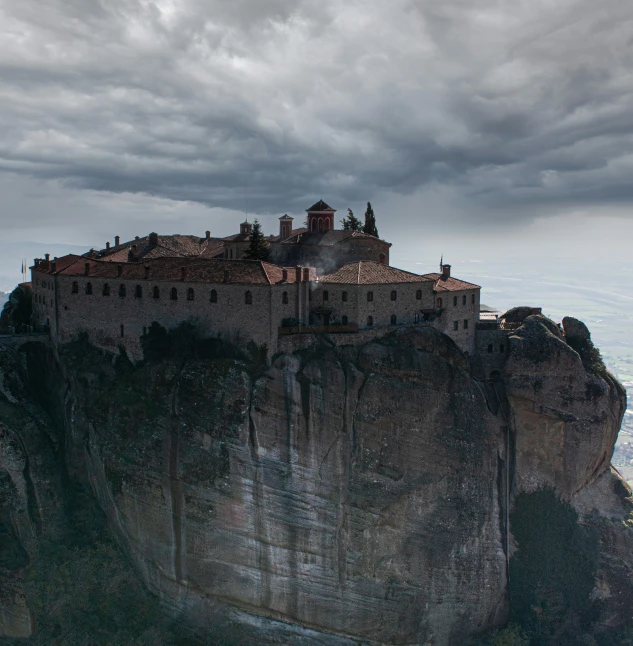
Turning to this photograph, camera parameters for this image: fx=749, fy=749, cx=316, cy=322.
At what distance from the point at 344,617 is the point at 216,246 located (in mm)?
25089

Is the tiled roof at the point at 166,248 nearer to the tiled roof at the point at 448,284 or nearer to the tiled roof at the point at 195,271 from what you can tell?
the tiled roof at the point at 195,271

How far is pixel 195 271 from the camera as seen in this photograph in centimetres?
3884

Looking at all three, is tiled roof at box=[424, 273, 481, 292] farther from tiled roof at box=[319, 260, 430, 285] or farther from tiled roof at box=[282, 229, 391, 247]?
tiled roof at box=[282, 229, 391, 247]

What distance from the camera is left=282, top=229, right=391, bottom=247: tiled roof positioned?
4462 cm

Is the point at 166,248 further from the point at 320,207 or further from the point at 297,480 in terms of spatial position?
the point at 297,480

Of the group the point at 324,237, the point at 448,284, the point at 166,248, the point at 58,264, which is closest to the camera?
the point at 448,284

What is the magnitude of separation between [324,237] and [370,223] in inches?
261

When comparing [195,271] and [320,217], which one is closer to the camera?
[195,271]

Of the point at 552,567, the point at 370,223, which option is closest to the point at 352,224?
the point at 370,223

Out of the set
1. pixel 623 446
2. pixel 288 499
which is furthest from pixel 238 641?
pixel 623 446

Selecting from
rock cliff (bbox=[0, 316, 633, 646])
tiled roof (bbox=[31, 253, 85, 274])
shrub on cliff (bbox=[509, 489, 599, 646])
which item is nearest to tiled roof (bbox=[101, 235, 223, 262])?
tiled roof (bbox=[31, 253, 85, 274])

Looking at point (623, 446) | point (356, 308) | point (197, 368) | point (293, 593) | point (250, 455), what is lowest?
point (623, 446)

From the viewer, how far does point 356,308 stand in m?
38.3

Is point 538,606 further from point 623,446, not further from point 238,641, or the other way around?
point 623,446
